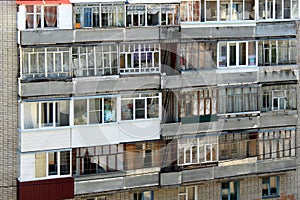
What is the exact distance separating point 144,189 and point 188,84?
3.59 m

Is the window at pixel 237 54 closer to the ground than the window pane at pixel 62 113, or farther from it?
farther from it

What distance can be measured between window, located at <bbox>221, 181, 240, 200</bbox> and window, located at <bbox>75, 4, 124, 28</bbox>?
6608mm

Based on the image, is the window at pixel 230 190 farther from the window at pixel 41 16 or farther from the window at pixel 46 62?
the window at pixel 41 16

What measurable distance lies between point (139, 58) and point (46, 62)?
9.69 ft

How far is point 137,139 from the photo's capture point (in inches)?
852

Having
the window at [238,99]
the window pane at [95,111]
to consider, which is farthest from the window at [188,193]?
the window pane at [95,111]

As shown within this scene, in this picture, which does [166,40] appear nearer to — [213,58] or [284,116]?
[213,58]

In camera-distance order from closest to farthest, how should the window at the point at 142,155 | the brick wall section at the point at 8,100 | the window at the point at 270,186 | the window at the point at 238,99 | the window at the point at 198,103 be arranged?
the brick wall section at the point at 8,100
the window at the point at 142,155
the window at the point at 198,103
the window at the point at 238,99
the window at the point at 270,186

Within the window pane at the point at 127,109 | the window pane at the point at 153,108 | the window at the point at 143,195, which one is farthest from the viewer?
the window at the point at 143,195

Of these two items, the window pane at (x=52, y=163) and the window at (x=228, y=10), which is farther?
the window at (x=228, y=10)

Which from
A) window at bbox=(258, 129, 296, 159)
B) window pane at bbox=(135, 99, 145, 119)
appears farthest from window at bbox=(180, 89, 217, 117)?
window at bbox=(258, 129, 296, 159)

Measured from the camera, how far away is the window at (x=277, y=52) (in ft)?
76.1

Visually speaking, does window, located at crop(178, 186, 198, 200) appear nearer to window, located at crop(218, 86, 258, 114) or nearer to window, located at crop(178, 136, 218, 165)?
window, located at crop(178, 136, 218, 165)

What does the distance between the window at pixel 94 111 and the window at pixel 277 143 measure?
5.22 m
